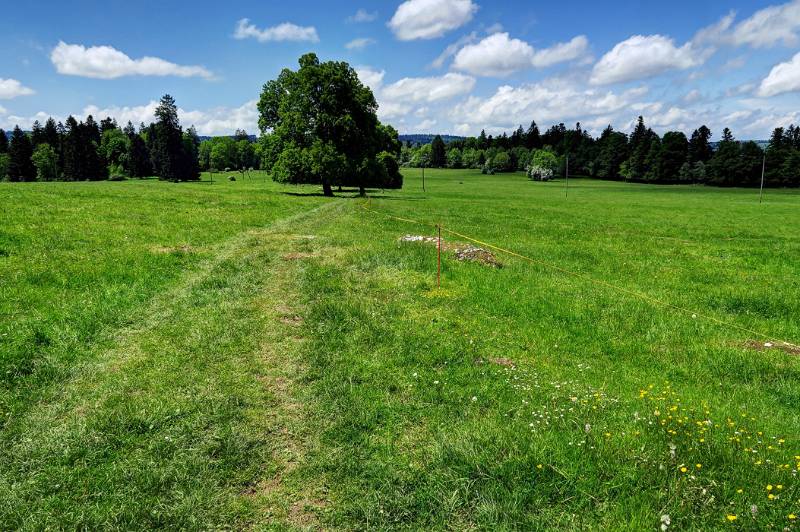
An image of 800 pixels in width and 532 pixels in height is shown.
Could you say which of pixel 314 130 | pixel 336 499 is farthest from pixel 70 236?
pixel 314 130

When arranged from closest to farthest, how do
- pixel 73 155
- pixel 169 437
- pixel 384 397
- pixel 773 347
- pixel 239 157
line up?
pixel 169 437
pixel 384 397
pixel 773 347
pixel 73 155
pixel 239 157

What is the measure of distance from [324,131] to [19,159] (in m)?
97.4

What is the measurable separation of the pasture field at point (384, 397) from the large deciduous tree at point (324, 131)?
122 ft

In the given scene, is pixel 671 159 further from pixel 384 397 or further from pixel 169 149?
pixel 384 397

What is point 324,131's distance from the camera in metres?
54.5

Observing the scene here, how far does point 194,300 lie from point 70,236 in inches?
369

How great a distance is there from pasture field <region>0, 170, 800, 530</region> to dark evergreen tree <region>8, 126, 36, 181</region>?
4796 inches

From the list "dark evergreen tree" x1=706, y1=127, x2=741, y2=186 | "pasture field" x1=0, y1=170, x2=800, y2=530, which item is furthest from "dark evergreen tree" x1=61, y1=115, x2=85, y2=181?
"dark evergreen tree" x1=706, y1=127, x2=741, y2=186

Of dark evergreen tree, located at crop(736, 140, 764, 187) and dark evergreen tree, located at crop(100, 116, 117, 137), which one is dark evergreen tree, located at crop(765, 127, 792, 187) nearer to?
dark evergreen tree, located at crop(736, 140, 764, 187)

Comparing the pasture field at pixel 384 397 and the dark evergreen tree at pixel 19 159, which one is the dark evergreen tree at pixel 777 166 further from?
the dark evergreen tree at pixel 19 159

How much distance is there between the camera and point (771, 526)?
489 centimetres

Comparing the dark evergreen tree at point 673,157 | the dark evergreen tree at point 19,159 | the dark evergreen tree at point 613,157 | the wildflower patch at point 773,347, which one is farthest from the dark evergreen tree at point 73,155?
the dark evergreen tree at point 673,157

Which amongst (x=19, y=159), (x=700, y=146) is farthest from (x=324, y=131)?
(x=700, y=146)

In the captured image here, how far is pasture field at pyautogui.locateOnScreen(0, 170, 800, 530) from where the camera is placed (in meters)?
5.27
